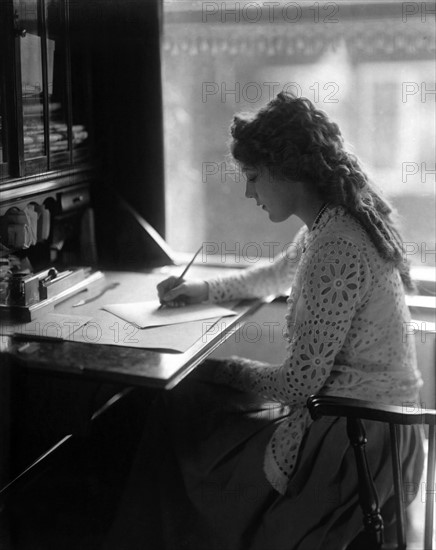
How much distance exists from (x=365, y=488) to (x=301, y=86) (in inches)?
55.3

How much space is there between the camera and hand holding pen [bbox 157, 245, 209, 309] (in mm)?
2105

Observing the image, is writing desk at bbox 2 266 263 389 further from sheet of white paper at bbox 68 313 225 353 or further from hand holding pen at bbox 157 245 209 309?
hand holding pen at bbox 157 245 209 309

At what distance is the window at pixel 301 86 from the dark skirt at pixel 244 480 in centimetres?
91

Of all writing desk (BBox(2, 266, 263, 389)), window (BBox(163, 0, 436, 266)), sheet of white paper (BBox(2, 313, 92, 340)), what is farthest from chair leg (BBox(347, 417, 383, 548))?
window (BBox(163, 0, 436, 266))

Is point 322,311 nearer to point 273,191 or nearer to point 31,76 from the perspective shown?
point 273,191

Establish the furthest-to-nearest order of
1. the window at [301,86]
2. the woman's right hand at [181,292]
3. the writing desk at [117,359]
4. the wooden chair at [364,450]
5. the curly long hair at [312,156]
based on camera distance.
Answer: the window at [301,86] < the woman's right hand at [181,292] < the curly long hair at [312,156] < the writing desk at [117,359] < the wooden chair at [364,450]

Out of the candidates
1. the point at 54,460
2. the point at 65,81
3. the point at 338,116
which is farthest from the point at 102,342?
the point at 338,116

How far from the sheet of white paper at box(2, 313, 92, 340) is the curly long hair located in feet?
2.00

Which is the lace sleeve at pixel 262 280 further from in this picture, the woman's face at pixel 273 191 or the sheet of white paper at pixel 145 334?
the woman's face at pixel 273 191

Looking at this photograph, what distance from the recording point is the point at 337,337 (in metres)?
1.65

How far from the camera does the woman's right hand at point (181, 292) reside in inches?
82.9

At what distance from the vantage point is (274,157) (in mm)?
1768

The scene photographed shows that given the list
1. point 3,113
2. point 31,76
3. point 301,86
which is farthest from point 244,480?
point 301,86

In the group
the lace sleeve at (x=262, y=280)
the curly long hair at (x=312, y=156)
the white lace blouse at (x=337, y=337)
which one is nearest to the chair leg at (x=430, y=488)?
the white lace blouse at (x=337, y=337)
